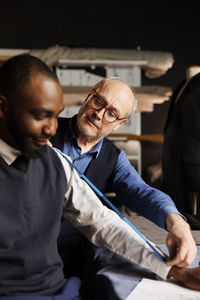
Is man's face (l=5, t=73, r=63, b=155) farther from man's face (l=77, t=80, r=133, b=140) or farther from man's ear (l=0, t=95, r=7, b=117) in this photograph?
man's face (l=77, t=80, r=133, b=140)

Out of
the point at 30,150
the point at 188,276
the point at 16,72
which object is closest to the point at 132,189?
the point at 188,276

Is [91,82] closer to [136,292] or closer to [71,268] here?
[71,268]

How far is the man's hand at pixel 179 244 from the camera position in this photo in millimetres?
906

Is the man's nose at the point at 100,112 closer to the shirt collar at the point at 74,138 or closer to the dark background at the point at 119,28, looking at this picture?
the shirt collar at the point at 74,138

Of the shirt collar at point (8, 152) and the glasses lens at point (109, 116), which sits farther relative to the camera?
the glasses lens at point (109, 116)

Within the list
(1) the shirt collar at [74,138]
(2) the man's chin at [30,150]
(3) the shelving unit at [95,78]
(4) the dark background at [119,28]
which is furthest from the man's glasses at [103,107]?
(4) the dark background at [119,28]

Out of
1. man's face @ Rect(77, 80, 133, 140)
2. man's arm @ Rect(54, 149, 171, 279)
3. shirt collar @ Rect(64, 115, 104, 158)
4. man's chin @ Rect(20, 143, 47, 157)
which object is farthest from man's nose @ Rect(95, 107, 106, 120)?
man's chin @ Rect(20, 143, 47, 157)

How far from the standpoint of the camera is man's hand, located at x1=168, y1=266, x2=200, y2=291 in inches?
33.2

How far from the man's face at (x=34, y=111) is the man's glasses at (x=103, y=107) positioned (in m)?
0.78

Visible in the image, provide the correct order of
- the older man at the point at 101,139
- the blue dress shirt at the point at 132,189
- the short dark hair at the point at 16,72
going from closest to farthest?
the short dark hair at the point at 16,72 → the blue dress shirt at the point at 132,189 → the older man at the point at 101,139

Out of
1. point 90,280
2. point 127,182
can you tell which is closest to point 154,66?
point 127,182

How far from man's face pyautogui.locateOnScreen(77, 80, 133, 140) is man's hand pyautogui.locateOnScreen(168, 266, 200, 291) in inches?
29.4

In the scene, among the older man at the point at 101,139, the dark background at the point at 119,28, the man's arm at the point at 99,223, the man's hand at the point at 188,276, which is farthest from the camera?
the dark background at the point at 119,28

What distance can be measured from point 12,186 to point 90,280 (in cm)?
36
